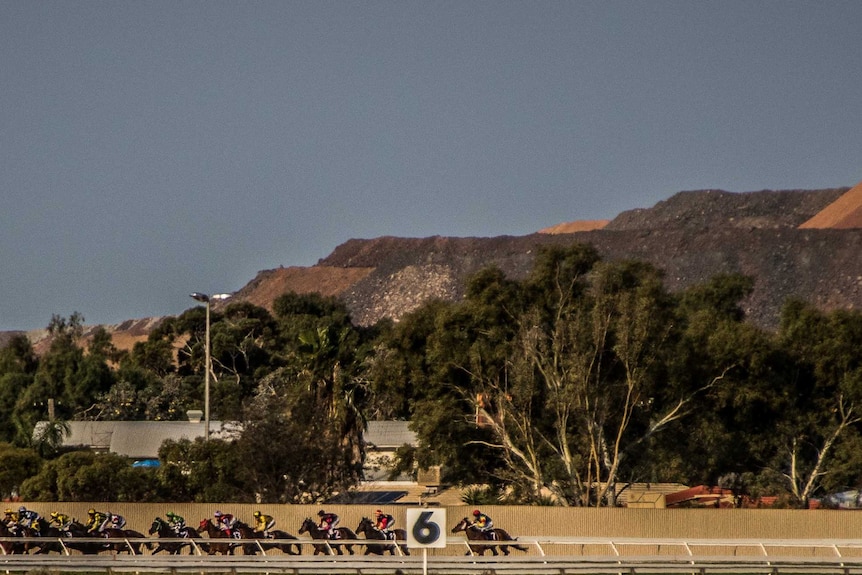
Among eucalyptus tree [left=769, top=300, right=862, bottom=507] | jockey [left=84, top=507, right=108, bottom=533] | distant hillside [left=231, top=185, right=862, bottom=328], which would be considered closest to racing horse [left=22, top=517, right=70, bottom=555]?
→ jockey [left=84, top=507, right=108, bottom=533]

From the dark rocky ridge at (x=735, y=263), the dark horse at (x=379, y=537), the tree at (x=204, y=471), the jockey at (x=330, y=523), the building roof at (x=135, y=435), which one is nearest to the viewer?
the dark horse at (x=379, y=537)

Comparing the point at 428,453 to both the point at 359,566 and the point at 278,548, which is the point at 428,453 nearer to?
the point at 278,548

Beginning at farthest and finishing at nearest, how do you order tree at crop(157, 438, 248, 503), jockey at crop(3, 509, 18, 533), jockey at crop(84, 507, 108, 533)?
1. tree at crop(157, 438, 248, 503)
2. jockey at crop(3, 509, 18, 533)
3. jockey at crop(84, 507, 108, 533)

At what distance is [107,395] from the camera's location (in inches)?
3797

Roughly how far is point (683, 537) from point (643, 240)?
153 metres

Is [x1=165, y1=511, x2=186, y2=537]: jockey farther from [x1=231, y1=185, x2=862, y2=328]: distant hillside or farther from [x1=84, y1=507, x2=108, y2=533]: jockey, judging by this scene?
[x1=231, y1=185, x2=862, y2=328]: distant hillside

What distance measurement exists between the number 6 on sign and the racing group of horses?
8485mm

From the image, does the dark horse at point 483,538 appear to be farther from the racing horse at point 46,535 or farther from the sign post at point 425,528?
the racing horse at point 46,535

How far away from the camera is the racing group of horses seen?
107ft

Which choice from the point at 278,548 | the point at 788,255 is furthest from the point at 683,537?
the point at 788,255

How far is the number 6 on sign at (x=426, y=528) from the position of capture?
23500mm

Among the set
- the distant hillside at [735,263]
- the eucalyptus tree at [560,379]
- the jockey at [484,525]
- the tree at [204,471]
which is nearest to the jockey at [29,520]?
the jockey at [484,525]

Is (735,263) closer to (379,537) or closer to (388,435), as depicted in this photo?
(388,435)

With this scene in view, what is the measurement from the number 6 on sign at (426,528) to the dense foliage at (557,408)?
82.7 ft
